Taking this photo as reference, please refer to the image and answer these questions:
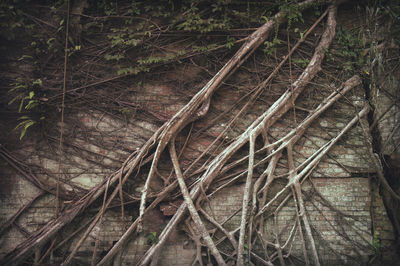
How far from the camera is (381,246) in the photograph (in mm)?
3053

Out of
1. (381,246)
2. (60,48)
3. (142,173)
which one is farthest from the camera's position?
(60,48)

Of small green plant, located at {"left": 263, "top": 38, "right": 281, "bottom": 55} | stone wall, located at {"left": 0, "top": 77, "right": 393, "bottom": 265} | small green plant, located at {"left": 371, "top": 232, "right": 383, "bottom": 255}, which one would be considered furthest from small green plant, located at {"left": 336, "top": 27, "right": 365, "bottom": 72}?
small green plant, located at {"left": 371, "top": 232, "right": 383, "bottom": 255}

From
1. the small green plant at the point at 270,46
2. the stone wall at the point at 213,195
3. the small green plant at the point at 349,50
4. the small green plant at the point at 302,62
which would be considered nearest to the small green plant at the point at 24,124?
the stone wall at the point at 213,195

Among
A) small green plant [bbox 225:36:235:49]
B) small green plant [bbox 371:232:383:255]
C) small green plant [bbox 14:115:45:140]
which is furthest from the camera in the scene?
small green plant [bbox 225:36:235:49]

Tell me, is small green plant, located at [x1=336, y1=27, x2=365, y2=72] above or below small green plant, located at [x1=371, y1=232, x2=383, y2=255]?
above

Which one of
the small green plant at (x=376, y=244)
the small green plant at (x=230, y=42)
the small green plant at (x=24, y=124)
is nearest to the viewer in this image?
the small green plant at (x=376, y=244)

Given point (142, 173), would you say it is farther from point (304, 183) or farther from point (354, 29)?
point (354, 29)

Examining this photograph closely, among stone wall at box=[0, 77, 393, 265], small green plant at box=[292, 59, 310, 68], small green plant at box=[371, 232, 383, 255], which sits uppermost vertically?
small green plant at box=[292, 59, 310, 68]

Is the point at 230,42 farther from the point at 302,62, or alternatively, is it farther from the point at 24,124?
the point at 24,124

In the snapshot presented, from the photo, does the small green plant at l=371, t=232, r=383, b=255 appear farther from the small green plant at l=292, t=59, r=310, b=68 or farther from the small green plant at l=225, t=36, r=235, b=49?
the small green plant at l=225, t=36, r=235, b=49

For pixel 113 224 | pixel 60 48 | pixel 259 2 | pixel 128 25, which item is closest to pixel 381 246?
pixel 113 224

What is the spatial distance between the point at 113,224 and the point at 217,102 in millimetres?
2111

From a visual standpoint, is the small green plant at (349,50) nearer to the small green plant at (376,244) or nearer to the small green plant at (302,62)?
the small green plant at (302,62)

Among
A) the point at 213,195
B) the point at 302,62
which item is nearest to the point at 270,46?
the point at 302,62
